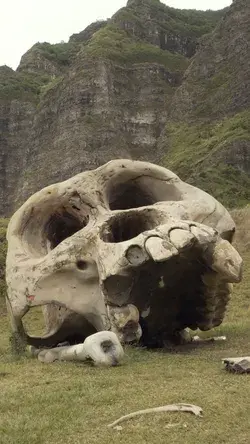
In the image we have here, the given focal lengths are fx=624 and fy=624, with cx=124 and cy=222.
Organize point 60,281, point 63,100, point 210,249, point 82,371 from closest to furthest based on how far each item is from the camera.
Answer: point 82,371, point 210,249, point 60,281, point 63,100

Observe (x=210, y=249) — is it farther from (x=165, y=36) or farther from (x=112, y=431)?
(x=165, y=36)

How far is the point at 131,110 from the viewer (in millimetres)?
71750

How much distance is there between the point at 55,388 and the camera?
261 inches

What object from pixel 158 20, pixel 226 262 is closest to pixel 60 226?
pixel 226 262

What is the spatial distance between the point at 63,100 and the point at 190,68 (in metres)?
15.2

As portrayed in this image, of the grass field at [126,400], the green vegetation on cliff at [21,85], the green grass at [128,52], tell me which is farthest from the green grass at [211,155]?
the green vegetation on cliff at [21,85]

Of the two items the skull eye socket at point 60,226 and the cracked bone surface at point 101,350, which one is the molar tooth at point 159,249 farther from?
the skull eye socket at point 60,226

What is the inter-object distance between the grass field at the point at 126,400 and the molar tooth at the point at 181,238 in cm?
161

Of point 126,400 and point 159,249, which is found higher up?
point 159,249

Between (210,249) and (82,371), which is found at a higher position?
(210,249)

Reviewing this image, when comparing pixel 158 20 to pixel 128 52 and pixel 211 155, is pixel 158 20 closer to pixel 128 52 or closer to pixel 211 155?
pixel 128 52

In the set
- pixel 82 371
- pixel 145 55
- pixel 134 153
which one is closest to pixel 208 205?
pixel 82 371

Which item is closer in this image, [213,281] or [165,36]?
[213,281]

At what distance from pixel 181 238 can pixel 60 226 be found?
12.6ft
